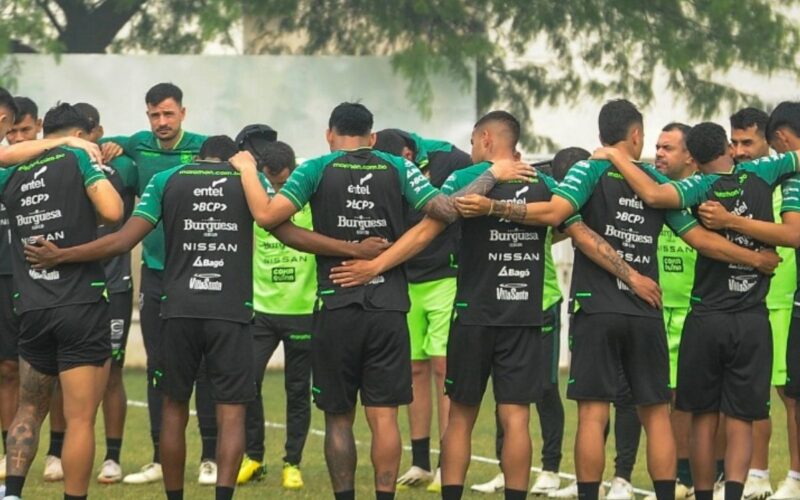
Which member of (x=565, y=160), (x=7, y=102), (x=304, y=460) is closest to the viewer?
(x=7, y=102)

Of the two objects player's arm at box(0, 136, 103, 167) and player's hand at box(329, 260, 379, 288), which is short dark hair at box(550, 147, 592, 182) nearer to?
player's hand at box(329, 260, 379, 288)

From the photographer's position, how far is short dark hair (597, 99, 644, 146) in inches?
408

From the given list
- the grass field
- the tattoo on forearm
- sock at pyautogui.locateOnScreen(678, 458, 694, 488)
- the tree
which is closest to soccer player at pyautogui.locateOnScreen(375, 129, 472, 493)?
the grass field

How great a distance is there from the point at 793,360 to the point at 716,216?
143 cm

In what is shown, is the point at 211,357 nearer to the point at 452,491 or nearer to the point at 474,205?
the point at 452,491

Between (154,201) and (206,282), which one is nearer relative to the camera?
(206,282)

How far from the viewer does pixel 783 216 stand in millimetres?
10539

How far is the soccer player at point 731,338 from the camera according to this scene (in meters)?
10.4

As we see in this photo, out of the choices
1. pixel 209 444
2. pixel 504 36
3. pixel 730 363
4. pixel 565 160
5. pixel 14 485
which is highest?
pixel 504 36

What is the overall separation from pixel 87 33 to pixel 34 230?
12.9 metres

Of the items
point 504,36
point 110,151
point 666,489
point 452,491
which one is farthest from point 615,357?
point 504,36

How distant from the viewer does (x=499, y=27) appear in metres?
22.5

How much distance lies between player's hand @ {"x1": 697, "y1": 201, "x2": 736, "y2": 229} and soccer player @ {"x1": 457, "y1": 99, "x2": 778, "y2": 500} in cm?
7

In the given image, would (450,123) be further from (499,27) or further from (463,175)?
(463,175)
